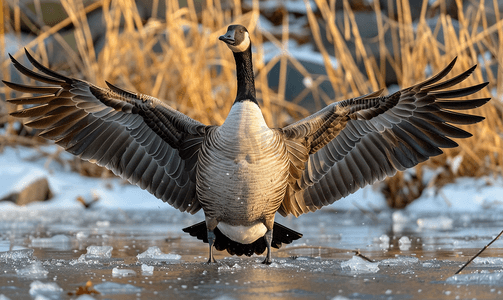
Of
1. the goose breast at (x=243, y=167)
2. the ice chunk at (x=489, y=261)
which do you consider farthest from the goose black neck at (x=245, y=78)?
the ice chunk at (x=489, y=261)

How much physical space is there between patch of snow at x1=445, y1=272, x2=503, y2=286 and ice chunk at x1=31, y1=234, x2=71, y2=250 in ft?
10.5

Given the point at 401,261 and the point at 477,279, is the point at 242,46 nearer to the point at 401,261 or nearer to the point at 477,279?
the point at 401,261

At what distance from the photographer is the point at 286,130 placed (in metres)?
4.93

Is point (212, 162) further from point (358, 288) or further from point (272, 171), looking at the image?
point (358, 288)

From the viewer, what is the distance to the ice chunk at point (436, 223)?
6.67m

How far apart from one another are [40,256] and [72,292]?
5.69 feet

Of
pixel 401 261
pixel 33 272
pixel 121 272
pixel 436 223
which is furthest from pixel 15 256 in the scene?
pixel 436 223

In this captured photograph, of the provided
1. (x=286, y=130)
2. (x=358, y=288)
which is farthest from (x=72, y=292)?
(x=286, y=130)

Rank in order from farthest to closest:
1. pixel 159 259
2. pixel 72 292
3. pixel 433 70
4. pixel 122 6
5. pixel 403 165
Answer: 1. pixel 122 6
2. pixel 433 70
3. pixel 403 165
4. pixel 159 259
5. pixel 72 292

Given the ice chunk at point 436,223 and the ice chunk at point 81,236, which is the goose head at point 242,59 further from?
the ice chunk at point 436,223

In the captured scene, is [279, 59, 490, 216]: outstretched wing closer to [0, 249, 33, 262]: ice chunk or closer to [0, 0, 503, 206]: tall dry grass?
[0, 249, 33, 262]: ice chunk

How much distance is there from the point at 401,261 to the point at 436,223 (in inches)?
119

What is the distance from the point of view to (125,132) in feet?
17.7

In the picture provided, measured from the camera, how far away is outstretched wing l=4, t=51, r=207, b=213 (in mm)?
5023
